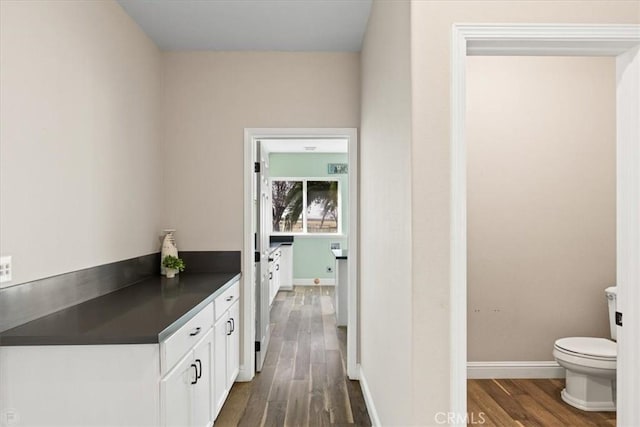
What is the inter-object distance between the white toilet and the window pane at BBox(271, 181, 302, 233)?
576 cm

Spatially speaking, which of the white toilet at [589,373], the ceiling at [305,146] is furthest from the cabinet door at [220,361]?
the ceiling at [305,146]

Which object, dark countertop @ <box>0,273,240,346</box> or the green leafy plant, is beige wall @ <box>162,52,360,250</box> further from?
dark countertop @ <box>0,273,240,346</box>

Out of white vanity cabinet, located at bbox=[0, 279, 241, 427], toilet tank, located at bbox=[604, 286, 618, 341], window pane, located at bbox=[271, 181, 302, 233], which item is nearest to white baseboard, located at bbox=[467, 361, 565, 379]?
toilet tank, located at bbox=[604, 286, 618, 341]

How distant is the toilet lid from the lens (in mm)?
2826

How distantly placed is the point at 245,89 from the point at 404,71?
2058mm

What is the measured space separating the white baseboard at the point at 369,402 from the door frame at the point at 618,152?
105 centimetres

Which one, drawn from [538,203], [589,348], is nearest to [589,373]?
[589,348]

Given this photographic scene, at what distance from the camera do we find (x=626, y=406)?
1683 millimetres

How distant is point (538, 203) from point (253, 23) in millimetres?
2602

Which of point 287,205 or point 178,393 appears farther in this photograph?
point 287,205

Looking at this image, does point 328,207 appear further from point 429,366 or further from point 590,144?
point 429,366

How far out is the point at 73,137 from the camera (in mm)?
2232

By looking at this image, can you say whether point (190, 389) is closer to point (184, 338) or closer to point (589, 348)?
point (184, 338)

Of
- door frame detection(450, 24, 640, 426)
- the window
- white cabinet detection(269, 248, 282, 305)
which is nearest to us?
door frame detection(450, 24, 640, 426)
